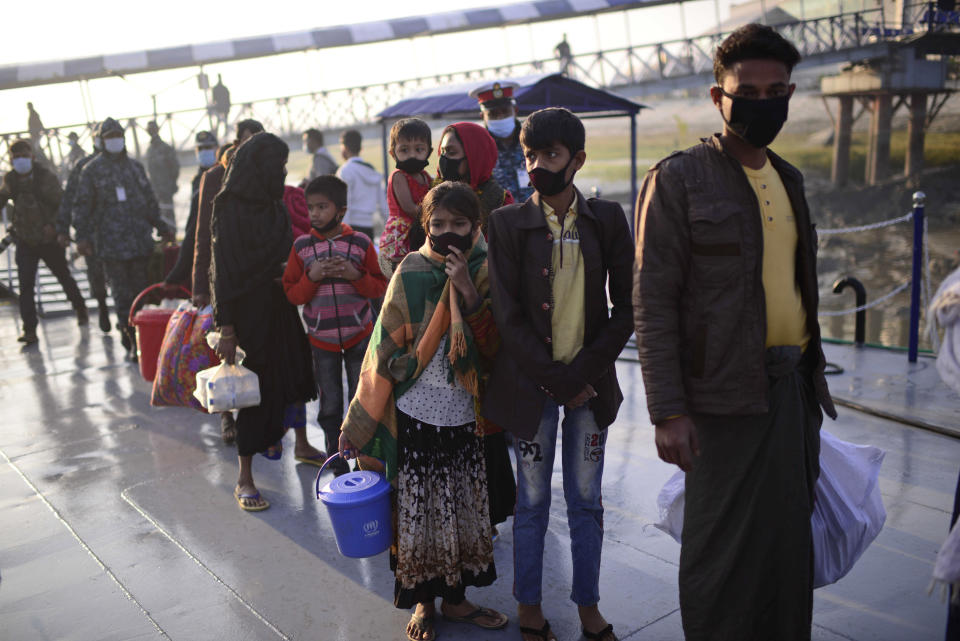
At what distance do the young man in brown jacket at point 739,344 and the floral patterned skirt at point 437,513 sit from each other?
818 mm

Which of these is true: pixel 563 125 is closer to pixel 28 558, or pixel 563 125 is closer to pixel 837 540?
pixel 837 540

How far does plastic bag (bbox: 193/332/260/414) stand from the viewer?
364cm

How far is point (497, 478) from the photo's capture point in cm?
290

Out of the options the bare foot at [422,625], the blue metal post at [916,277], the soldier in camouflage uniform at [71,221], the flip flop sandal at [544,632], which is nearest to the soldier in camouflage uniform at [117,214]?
the soldier in camouflage uniform at [71,221]

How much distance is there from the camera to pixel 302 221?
4.67 meters

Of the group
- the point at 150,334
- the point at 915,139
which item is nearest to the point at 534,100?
the point at 150,334

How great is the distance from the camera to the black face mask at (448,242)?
2572 millimetres

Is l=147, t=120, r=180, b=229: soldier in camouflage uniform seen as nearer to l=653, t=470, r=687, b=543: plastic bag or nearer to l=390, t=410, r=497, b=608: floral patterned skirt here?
l=390, t=410, r=497, b=608: floral patterned skirt

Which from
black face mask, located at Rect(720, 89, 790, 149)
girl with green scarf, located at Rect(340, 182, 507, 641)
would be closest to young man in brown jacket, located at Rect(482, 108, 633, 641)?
girl with green scarf, located at Rect(340, 182, 507, 641)

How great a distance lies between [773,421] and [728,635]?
631mm

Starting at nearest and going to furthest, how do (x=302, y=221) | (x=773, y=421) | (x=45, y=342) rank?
(x=773, y=421), (x=302, y=221), (x=45, y=342)

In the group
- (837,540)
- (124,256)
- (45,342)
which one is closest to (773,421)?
(837,540)

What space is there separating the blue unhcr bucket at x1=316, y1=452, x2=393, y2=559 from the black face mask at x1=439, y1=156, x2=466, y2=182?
1.46 meters

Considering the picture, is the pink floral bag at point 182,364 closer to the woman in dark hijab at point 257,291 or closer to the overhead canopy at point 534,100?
the woman in dark hijab at point 257,291
